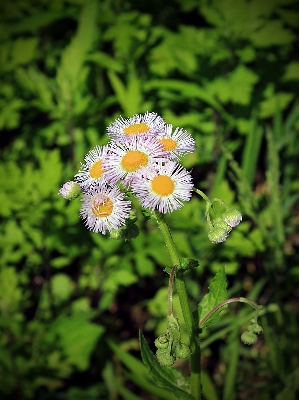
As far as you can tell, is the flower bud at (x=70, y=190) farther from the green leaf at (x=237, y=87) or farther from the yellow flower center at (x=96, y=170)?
the green leaf at (x=237, y=87)

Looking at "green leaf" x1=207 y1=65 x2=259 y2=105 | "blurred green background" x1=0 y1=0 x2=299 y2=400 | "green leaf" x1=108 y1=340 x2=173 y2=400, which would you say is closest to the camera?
"green leaf" x1=108 y1=340 x2=173 y2=400

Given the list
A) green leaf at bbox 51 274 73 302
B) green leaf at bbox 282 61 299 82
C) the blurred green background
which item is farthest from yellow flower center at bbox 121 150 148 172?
green leaf at bbox 282 61 299 82

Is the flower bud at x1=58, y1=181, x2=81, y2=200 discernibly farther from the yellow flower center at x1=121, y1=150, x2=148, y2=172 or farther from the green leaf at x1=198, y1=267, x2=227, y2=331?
the green leaf at x1=198, y1=267, x2=227, y2=331

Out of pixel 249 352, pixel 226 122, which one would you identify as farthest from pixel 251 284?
pixel 226 122

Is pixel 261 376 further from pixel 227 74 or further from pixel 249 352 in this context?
pixel 227 74

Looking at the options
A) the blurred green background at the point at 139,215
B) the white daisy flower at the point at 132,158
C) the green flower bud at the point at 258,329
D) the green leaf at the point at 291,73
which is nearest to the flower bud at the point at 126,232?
the white daisy flower at the point at 132,158

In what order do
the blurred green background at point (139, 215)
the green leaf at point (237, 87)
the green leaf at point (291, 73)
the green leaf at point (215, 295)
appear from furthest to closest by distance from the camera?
1. the green leaf at point (291, 73)
2. the green leaf at point (237, 87)
3. the blurred green background at point (139, 215)
4. the green leaf at point (215, 295)
